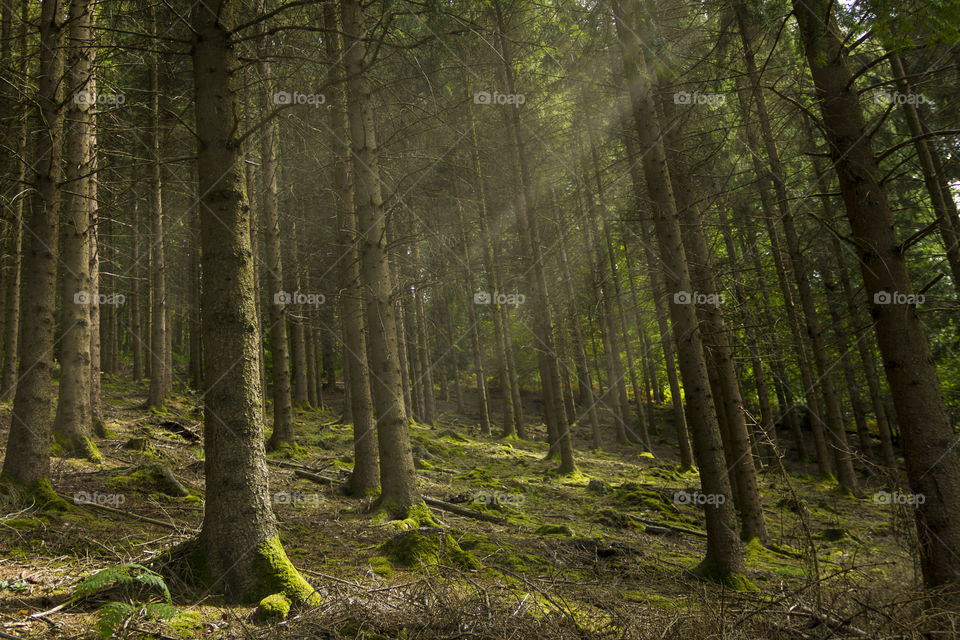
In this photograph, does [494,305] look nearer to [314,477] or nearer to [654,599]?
[314,477]

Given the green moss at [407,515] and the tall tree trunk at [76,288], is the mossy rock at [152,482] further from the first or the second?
the green moss at [407,515]

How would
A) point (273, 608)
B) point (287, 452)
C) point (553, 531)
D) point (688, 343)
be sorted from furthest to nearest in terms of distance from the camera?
point (287, 452)
point (553, 531)
point (688, 343)
point (273, 608)

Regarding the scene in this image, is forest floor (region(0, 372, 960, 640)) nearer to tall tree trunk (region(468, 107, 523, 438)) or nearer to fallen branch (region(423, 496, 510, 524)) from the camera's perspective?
fallen branch (region(423, 496, 510, 524))

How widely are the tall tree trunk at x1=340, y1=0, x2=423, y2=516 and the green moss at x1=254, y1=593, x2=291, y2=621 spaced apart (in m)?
3.58

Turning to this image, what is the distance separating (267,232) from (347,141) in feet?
10.7

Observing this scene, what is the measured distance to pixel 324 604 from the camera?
364 cm

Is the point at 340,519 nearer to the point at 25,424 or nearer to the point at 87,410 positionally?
the point at 25,424

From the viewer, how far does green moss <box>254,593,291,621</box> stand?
341 cm

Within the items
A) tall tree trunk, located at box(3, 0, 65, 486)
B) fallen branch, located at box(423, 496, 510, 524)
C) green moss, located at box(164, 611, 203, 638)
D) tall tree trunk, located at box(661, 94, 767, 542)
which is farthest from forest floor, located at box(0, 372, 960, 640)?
tall tree trunk, located at box(3, 0, 65, 486)

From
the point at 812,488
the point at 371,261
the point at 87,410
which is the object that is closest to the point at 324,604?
the point at 371,261

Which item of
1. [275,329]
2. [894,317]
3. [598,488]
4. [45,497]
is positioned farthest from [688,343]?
[275,329]

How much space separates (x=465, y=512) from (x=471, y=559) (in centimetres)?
279

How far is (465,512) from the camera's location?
27.2ft

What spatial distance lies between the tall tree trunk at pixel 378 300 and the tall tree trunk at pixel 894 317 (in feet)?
17.2
